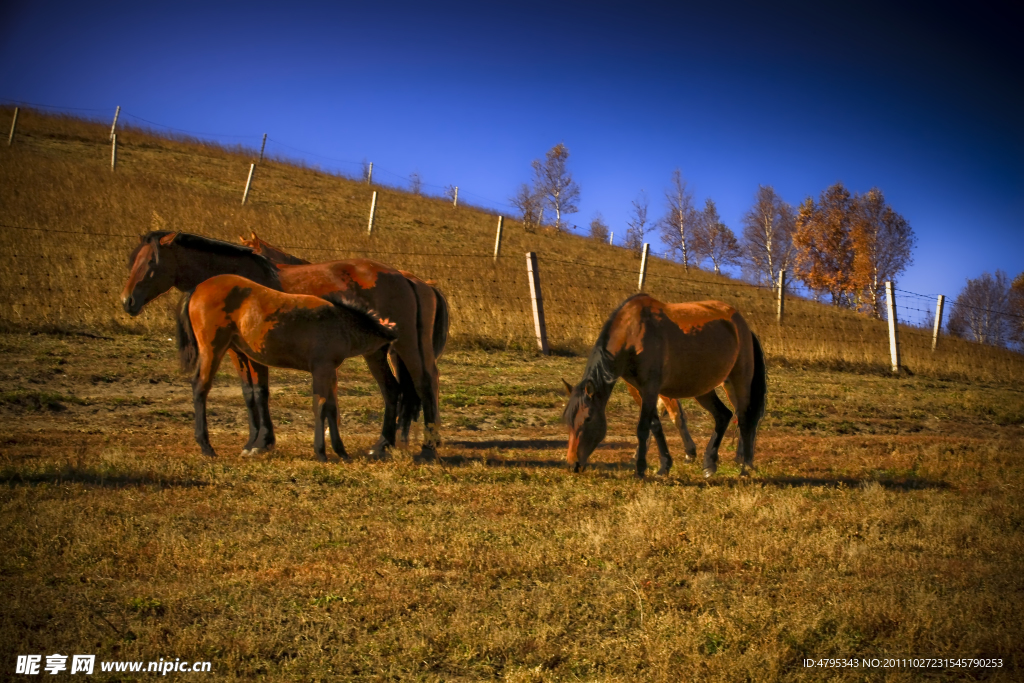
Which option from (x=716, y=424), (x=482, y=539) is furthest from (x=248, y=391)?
(x=716, y=424)

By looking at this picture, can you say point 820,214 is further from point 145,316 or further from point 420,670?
point 420,670

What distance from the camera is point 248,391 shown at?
791cm

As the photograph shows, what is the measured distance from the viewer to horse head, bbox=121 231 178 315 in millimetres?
7793

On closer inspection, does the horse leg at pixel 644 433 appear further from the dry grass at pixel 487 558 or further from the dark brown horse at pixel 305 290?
the dark brown horse at pixel 305 290

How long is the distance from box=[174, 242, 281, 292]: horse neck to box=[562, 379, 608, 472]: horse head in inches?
133

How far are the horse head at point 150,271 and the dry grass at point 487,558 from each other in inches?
57.0

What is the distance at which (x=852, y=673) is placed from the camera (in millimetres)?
3533

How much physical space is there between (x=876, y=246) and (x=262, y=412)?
49960 mm

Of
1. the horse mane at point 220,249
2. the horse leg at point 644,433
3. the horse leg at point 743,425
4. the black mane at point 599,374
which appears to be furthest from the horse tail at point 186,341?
the horse leg at point 743,425

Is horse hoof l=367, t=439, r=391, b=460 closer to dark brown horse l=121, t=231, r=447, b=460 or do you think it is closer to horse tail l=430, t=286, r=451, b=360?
dark brown horse l=121, t=231, r=447, b=460

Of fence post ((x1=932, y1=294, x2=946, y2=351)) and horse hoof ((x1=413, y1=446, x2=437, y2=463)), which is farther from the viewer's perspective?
fence post ((x1=932, y1=294, x2=946, y2=351))

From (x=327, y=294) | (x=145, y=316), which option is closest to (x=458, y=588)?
(x=327, y=294)

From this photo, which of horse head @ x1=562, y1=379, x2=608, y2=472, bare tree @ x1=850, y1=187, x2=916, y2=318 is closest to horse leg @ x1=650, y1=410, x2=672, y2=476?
horse head @ x1=562, y1=379, x2=608, y2=472

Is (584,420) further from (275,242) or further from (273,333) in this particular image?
(275,242)
